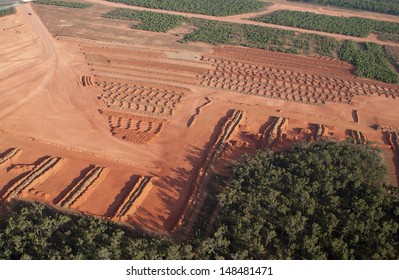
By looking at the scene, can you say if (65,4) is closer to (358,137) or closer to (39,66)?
(39,66)

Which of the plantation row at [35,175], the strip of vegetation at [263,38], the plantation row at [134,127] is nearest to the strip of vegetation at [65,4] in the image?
the strip of vegetation at [263,38]

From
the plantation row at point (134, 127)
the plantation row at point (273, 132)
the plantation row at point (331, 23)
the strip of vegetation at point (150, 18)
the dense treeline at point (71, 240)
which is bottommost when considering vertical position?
the dense treeline at point (71, 240)

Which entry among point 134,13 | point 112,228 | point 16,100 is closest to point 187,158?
point 112,228

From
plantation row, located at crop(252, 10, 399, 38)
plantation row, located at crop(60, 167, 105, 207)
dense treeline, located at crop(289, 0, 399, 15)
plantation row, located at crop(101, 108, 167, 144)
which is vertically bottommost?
plantation row, located at crop(60, 167, 105, 207)

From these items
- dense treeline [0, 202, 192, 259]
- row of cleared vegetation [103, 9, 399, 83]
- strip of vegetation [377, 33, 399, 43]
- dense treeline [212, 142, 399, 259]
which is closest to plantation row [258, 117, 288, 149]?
dense treeline [212, 142, 399, 259]

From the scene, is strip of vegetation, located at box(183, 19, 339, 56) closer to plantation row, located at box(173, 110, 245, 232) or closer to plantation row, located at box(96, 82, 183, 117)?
plantation row, located at box(96, 82, 183, 117)

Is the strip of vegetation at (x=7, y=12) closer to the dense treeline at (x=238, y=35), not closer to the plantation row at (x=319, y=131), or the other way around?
the dense treeline at (x=238, y=35)
